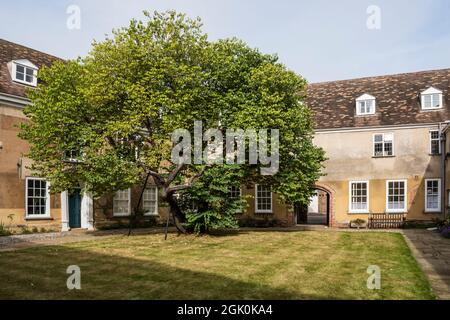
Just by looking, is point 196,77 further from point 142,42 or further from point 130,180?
point 130,180

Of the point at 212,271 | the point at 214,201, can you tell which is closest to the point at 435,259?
the point at 212,271

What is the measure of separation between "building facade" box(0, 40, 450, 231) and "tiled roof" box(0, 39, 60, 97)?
0.07m

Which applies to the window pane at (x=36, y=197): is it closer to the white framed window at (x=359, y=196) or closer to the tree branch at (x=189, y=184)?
the tree branch at (x=189, y=184)

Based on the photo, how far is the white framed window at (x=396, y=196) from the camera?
85.3ft

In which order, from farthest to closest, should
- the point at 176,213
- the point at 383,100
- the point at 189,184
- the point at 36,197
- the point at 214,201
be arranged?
the point at 383,100
the point at 36,197
the point at 176,213
the point at 214,201
the point at 189,184

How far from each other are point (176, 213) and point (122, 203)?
8.44 m

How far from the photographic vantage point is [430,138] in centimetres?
2561

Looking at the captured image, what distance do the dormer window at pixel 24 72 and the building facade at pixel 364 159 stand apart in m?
0.05

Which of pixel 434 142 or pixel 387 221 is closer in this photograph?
pixel 434 142

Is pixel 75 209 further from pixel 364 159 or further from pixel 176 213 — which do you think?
pixel 364 159

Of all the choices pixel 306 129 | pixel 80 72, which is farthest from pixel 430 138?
pixel 80 72

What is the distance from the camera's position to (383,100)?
93.4 feet

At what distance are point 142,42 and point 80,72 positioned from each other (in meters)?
3.31
